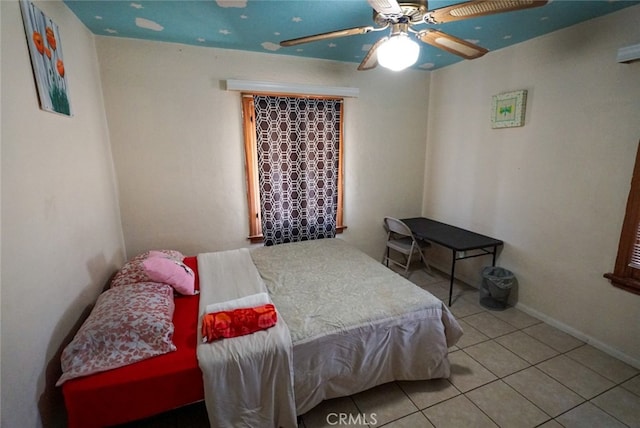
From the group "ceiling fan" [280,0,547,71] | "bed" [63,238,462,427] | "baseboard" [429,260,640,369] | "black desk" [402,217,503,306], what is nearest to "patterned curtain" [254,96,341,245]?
"bed" [63,238,462,427]

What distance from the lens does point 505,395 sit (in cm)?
179

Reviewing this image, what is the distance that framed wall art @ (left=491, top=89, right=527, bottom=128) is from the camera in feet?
8.31

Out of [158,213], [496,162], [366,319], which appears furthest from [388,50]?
[158,213]

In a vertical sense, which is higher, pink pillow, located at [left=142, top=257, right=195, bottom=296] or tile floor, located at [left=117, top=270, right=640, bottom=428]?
pink pillow, located at [left=142, top=257, right=195, bottom=296]

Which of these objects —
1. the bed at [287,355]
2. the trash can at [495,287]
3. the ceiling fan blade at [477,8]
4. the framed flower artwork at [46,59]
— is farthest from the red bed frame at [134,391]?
the trash can at [495,287]

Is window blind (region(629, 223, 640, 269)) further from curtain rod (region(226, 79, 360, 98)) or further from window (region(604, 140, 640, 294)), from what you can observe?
curtain rod (region(226, 79, 360, 98))

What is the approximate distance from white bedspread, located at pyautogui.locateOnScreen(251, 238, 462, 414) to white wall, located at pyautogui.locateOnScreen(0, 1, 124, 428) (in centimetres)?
113

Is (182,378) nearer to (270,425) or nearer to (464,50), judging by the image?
(270,425)

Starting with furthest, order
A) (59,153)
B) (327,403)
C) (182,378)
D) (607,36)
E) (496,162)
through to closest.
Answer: (496,162) → (607,36) → (327,403) → (59,153) → (182,378)

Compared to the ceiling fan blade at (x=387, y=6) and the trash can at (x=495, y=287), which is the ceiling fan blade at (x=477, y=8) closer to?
the ceiling fan blade at (x=387, y=6)

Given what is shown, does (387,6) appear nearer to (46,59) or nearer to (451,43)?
(451,43)

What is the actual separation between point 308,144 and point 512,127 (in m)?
1.91

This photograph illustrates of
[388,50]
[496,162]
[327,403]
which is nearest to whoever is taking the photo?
[388,50]

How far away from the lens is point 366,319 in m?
1.68
